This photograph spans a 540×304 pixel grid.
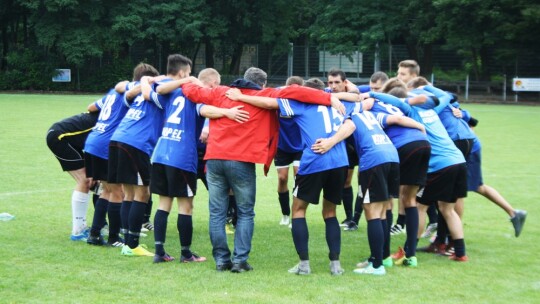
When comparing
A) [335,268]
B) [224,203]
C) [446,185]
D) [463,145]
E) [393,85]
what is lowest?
[335,268]

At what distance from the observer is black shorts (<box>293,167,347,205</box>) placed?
23.8 feet

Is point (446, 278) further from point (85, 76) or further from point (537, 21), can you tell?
point (85, 76)

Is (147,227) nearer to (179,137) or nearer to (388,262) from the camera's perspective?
(179,137)

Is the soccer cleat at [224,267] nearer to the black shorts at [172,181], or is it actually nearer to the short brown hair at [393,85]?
the black shorts at [172,181]

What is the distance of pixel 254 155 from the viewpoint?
24.1ft

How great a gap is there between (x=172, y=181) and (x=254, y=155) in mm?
943

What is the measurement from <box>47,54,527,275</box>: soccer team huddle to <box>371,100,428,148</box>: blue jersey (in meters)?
0.01

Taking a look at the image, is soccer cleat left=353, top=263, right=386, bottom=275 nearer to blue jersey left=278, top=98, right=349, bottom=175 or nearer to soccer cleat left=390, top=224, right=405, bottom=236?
blue jersey left=278, top=98, right=349, bottom=175

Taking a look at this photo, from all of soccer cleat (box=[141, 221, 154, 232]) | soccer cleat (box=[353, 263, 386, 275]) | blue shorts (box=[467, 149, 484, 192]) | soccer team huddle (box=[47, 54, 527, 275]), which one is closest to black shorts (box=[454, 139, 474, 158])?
soccer team huddle (box=[47, 54, 527, 275])

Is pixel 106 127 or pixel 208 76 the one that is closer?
pixel 208 76

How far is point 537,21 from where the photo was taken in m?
39.6

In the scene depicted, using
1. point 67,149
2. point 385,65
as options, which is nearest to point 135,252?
point 67,149

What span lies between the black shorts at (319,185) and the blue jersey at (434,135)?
3.88 feet

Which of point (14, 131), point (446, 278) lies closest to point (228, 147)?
point (446, 278)
